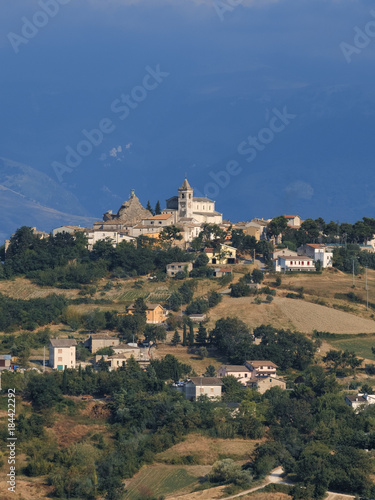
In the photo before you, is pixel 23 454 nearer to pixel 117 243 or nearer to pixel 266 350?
pixel 266 350

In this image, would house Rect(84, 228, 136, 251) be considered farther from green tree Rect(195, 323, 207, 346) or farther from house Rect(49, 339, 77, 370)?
house Rect(49, 339, 77, 370)

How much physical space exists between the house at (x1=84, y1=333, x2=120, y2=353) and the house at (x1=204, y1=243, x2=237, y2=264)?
53.6ft

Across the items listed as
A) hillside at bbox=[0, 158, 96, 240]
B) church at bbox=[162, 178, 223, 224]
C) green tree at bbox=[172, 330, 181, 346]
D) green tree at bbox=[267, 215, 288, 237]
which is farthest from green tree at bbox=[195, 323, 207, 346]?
hillside at bbox=[0, 158, 96, 240]

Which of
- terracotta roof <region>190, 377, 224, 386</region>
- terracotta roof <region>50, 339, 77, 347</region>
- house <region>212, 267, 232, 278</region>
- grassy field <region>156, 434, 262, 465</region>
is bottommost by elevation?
grassy field <region>156, 434, 262, 465</region>

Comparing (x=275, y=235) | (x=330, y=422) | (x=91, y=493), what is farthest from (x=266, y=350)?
(x=275, y=235)

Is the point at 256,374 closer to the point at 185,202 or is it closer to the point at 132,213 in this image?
the point at 185,202

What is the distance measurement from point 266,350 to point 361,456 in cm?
1554

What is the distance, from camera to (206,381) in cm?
5569

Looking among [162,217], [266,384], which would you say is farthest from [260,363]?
[162,217]

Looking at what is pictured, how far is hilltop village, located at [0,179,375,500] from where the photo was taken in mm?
46781

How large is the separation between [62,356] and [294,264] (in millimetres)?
23229

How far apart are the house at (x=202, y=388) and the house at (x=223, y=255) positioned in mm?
22270

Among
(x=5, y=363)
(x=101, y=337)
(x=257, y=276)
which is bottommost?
(x=5, y=363)

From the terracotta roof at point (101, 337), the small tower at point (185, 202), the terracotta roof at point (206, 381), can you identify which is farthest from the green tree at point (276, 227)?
the terracotta roof at point (206, 381)
